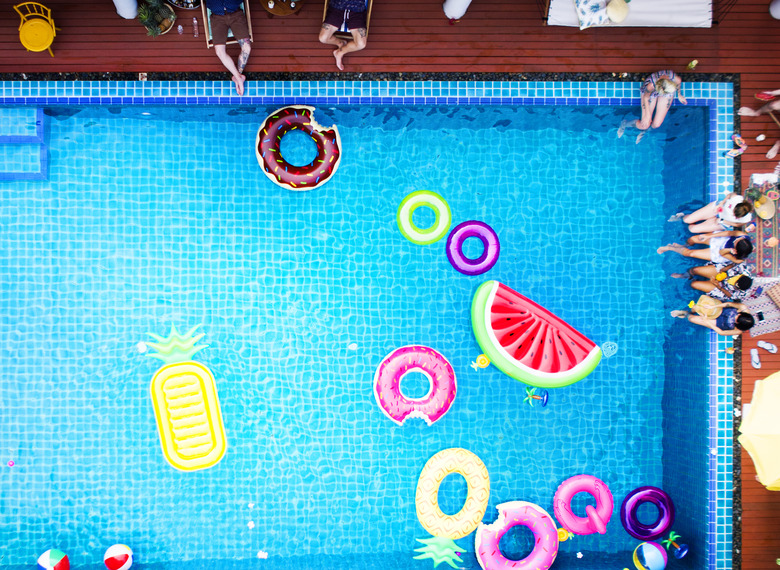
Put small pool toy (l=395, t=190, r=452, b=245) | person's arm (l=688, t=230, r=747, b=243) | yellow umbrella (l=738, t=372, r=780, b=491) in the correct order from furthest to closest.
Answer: small pool toy (l=395, t=190, r=452, b=245)
person's arm (l=688, t=230, r=747, b=243)
yellow umbrella (l=738, t=372, r=780, b=491)

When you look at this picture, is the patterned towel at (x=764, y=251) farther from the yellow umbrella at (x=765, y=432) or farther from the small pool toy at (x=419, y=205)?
the small pool toy at (x=419, y=205)

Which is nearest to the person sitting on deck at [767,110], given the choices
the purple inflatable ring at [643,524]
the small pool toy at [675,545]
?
the purple inflatable ring at [643,524]

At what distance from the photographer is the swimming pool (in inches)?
197

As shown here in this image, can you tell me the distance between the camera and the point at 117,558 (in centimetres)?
476

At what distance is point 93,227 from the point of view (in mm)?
5039

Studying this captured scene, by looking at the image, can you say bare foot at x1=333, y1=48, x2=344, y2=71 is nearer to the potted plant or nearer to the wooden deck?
the wooden deck

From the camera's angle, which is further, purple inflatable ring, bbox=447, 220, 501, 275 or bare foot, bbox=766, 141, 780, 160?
purple inflatable ring, bbox=447, 220, 501, 275

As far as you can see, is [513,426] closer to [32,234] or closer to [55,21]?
[32,234]

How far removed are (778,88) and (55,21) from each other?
752 cm

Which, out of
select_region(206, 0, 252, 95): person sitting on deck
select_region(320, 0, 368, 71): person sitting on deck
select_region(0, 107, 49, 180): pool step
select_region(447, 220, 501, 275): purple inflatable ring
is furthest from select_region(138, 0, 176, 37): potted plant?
select_region(447, 220, 501, 275): purple inflatable ring

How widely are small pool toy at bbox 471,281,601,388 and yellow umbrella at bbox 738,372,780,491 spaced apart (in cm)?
134

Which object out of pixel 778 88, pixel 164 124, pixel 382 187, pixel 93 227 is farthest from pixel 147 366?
pixel 778 88

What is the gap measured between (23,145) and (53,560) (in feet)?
14.0

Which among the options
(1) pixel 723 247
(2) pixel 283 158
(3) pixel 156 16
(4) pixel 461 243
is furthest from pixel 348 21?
(1) pixel 723 247
